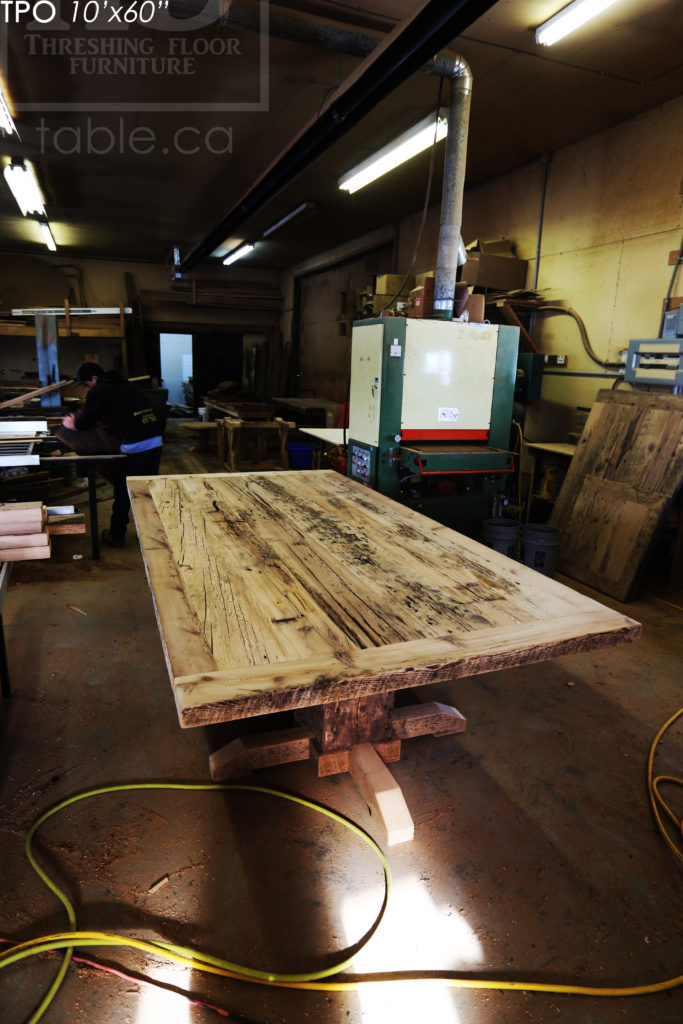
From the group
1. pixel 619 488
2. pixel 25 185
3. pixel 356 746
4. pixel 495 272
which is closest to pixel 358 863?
pixel 356 746

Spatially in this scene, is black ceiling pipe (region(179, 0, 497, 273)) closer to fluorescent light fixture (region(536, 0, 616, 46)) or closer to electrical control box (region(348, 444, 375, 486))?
fluorescent light fixture (region(536, 0, 616, 46))

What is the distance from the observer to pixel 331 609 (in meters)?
1.61

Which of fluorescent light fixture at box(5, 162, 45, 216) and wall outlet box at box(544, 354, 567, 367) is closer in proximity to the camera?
wall outlet box at box(544, 354, 567, 367)

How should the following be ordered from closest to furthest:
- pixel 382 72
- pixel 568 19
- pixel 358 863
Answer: pixel 358 863, pixel 382 72, pixel 568 19

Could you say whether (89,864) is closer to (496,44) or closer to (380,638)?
(380,638)

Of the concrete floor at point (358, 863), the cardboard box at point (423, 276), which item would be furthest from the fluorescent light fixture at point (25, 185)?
the concrete floor at point (358, 863)

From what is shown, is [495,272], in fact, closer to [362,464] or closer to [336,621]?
[362,464]

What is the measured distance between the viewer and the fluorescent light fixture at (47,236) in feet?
27.4

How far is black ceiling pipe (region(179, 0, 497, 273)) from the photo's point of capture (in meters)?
2.27

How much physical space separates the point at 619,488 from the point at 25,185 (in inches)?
250

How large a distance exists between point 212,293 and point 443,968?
Result: 12.6 meters

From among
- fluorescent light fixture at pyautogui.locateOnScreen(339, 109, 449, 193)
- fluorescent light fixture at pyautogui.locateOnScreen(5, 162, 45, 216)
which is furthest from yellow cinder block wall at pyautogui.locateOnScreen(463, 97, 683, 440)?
fluorescent light fixture at pyautogui.locateOnScreen(5, 162, 45, 216)

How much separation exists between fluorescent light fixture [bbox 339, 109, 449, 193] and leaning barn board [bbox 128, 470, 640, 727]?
135 inches

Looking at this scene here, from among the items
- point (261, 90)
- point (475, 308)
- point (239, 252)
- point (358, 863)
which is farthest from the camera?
point (239, 252)
